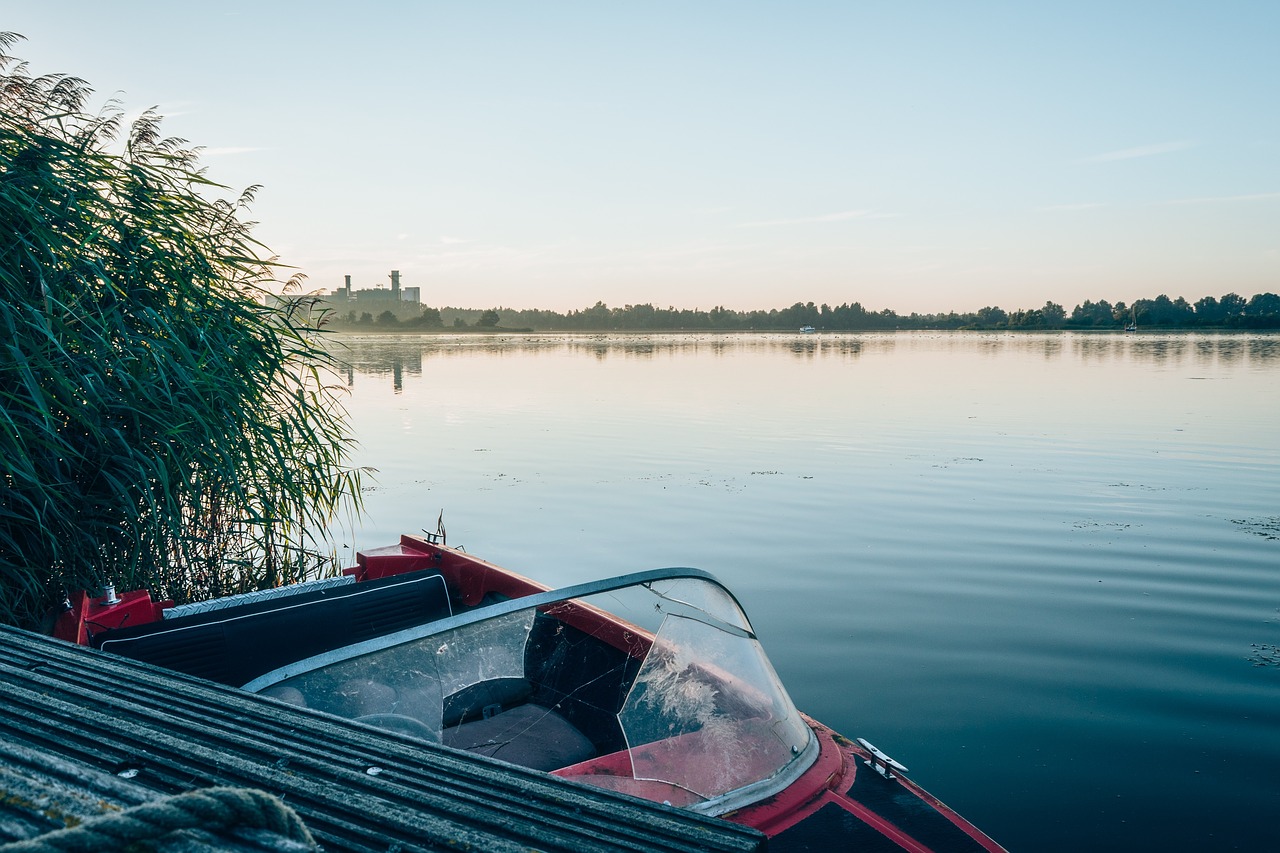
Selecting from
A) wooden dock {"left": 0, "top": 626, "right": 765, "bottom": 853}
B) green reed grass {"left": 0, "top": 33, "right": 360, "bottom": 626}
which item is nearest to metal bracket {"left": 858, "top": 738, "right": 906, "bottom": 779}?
wooden dock {"left": 0, "top": 626, "right": 765, "bottom": 853}

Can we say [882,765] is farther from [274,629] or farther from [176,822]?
[274,629]

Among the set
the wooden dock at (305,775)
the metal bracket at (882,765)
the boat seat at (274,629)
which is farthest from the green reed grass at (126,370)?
the metal bracket at (882,765)

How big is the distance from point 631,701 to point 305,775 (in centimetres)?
165

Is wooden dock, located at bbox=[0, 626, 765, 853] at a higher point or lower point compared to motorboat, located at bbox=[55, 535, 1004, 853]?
higher

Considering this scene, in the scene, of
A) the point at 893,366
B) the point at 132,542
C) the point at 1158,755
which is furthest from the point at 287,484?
the point at 893,366

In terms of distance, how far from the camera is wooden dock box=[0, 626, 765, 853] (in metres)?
0.94

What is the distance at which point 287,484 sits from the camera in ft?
18.1

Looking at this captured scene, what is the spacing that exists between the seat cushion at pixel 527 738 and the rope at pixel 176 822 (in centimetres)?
209

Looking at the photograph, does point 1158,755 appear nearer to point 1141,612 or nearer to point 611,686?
point 1141,612

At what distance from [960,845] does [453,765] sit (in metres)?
1.84

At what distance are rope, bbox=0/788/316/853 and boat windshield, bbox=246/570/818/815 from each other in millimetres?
1602

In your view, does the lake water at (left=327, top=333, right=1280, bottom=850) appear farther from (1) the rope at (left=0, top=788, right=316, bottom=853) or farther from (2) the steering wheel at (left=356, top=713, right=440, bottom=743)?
(1) the rope at (left=0, top=788, right=316, bottom=853)

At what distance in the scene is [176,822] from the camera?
75 cm

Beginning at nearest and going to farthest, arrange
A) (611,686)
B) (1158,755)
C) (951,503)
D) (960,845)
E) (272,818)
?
(272,818) < (960,845) < (611,686) < (1158,755) < (951,503)
